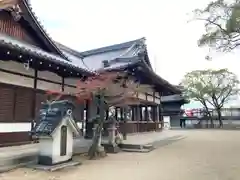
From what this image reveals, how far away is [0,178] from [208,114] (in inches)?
1362

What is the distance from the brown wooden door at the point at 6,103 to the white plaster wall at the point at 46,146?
2672mm

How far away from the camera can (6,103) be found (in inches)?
391

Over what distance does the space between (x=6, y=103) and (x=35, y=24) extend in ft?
14.1

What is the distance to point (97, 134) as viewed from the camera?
10.0 metres

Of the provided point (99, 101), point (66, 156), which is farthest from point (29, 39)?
point (66, 156)

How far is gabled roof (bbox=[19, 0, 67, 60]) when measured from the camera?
11.7 m

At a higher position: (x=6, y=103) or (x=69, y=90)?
(x=69, y=90)

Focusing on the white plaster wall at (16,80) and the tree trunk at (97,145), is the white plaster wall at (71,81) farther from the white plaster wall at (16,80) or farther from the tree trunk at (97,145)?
the tree trunk at (97,145)

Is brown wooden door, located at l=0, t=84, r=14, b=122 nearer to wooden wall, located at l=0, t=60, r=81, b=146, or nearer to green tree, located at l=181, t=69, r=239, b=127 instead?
wooden wall, located at l=0, t=60, r=81, b=146

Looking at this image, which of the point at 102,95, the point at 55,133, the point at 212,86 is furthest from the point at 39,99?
the point at 212,86

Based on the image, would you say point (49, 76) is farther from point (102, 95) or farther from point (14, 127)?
point (102, 95)

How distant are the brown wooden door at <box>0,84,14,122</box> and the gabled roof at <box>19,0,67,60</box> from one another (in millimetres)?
3596

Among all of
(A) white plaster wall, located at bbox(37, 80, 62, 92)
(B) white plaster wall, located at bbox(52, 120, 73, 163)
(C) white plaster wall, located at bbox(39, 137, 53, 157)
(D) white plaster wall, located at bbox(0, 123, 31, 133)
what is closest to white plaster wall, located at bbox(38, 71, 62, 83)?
(A) white plaster wall, located at bbox(37, 80, 62, 92)

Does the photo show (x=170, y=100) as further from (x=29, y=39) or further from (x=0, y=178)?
(x=0, y=178)
